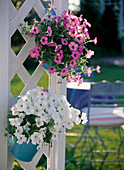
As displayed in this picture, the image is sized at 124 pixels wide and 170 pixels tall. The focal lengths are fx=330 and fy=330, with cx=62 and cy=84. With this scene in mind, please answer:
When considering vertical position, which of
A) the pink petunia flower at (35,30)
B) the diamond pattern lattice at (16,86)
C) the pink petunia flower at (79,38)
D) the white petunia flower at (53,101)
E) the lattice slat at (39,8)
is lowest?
the white petunia flower at (53,101)

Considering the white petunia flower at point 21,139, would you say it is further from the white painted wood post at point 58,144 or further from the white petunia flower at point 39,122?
the white painted wood post at point 58,144

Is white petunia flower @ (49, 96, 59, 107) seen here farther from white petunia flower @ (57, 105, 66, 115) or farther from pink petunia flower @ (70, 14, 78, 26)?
pink petunia flower @ (70, 14, 78, 26)

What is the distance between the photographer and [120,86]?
3.37 m

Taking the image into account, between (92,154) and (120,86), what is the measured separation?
3.55ft

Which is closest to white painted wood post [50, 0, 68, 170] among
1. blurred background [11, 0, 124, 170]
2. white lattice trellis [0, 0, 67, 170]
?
white lattice trellis [0, 0, 67, 170]

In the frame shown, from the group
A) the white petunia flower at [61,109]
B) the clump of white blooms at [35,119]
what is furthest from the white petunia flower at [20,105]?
the white petunia flower at [61,109]

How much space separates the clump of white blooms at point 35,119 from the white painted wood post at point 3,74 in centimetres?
8

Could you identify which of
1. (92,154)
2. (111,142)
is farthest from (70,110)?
(111,142)

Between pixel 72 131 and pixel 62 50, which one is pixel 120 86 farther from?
pixel 72 131

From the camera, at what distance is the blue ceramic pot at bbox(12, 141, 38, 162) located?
201 centimetres

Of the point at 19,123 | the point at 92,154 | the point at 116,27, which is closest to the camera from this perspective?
the point at 19,123

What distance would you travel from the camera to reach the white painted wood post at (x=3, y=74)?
1.94 meters

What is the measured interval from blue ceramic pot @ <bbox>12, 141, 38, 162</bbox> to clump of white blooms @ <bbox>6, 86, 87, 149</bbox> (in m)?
0.07

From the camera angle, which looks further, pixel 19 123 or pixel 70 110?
pixel 70 110
